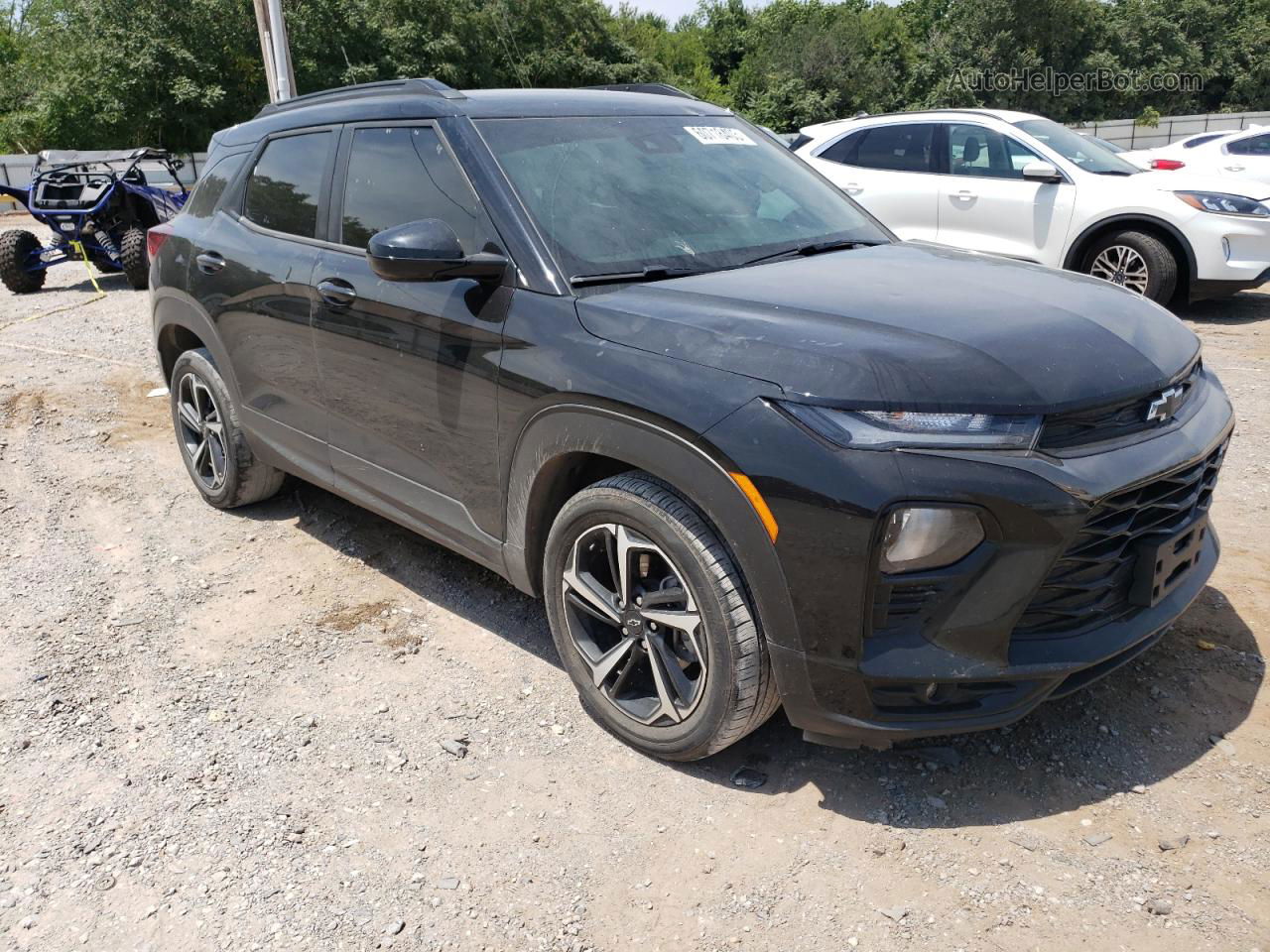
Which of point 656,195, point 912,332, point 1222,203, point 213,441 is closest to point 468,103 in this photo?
point 656,195

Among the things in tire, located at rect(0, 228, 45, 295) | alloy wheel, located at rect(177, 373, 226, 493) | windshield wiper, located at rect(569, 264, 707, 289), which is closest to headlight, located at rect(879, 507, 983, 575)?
windshield wiper, located at rect(569, 264, 707, 289)

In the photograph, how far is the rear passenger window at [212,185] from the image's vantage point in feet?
15.2

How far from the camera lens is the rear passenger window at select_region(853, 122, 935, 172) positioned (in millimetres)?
9172

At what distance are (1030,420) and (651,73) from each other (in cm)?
4220

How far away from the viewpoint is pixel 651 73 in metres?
41.6

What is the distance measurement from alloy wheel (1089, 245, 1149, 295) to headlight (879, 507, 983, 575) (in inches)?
275

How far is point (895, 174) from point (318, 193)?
6.47 meters

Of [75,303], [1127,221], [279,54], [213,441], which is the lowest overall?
[75,303]

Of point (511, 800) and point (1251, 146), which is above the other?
point (1251, 146)

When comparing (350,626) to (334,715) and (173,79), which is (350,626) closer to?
(334,715)

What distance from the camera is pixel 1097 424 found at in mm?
2531

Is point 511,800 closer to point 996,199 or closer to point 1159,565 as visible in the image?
point 1159,565

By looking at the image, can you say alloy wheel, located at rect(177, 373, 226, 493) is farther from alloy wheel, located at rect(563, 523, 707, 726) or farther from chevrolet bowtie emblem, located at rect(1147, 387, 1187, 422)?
chevrolet bowtie emblem, located at rect(1147, 387, 1187, 422)

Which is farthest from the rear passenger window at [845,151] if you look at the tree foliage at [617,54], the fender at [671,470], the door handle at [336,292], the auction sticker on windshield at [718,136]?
the tree foliage at [617,54]
